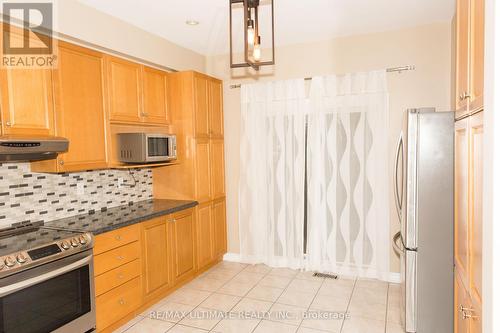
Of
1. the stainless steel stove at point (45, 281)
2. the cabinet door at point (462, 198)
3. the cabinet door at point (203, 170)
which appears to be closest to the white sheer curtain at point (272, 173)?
the cabinet door at point (203, 170)

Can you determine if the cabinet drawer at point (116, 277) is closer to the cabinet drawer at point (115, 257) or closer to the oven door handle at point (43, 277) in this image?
the cabinet drawer at point (115, 257)

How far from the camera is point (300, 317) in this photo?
10.0ft

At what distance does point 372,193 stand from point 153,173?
254 cm

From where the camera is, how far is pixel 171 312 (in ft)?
10.4

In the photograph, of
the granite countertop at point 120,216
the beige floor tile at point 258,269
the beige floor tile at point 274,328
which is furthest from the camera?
the beige floor tile at point 258,269

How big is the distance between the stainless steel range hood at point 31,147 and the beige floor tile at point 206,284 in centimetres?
199

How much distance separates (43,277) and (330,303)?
245 centimetres

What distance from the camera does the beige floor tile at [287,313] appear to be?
3.00 metres

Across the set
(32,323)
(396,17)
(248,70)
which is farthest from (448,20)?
(32,323)

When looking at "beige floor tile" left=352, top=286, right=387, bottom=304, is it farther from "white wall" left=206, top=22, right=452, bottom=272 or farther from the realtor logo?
the realtor logo

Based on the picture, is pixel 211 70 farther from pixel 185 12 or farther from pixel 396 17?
pixel 396 17

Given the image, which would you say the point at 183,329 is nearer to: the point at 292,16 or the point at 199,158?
the point at 199,158

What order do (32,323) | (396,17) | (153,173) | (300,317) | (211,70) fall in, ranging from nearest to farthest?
1. (32,323)
2. (300,317)
3. (396,17)
4. (153,173)
5. (211,70)

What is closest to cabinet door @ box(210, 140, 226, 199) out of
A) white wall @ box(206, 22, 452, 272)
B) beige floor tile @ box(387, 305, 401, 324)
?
white wall @ box(206, 22, 452, 272)
